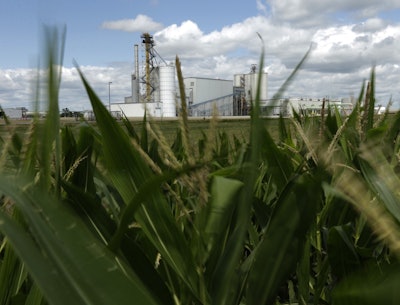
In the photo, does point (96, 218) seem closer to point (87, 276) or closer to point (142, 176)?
point (142, 176)

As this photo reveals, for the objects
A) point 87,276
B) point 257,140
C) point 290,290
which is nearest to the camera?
point 87,276

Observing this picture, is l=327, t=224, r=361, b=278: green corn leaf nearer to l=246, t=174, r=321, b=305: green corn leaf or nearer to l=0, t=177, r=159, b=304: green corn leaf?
l=246, t=174, r=321, b=305: green corn leaf

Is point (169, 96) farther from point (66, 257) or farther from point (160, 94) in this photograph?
point (160, 94)

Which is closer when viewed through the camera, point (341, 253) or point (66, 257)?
point (66, 257)

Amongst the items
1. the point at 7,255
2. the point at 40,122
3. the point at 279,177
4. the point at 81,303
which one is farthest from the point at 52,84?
the point at 279,177

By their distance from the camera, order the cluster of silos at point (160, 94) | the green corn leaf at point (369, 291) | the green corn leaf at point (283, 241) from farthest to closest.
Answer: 1. the cluster of silos at point (160, 94)
2. the green corn leaf at point (283, 241)
3. the green corn leaf at point (369, 291)

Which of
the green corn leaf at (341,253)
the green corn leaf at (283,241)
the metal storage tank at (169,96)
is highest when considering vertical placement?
the metal storage tank at (169,96)

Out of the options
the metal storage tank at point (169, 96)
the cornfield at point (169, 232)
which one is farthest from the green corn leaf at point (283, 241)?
the metal storage tank at point (169, 96)

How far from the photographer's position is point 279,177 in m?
0.79

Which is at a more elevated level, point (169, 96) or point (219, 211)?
point (169, 96)

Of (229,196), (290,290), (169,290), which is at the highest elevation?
(229,196)

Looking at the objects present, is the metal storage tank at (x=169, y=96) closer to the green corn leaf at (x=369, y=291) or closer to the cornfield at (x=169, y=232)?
the cornfield at (x=169, y=232)

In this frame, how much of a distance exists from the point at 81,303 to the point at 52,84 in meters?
0.17

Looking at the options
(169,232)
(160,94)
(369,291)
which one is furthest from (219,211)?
(160,94)
